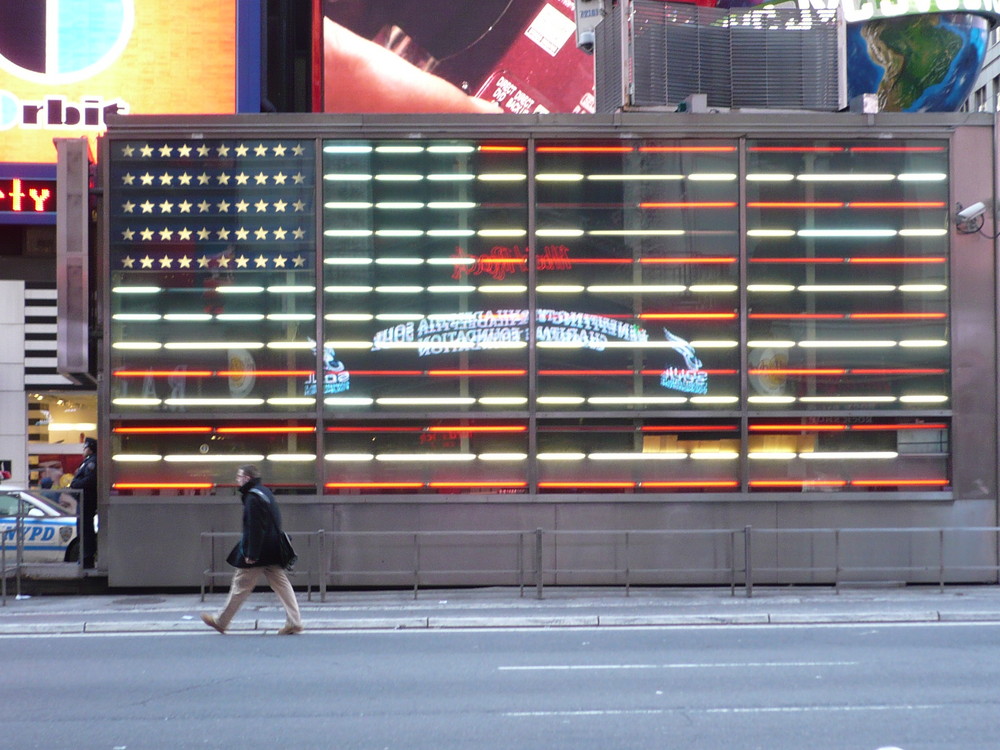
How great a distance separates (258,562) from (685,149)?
8.06m

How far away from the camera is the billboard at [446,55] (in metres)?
35.2

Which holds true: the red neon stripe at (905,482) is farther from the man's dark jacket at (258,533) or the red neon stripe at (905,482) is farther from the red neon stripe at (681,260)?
the man's dark jacket at (258,533)

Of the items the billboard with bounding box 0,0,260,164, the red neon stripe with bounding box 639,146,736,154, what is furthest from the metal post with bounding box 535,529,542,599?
the billboard with bounding box 0,0,260,164

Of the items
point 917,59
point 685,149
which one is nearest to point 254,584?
point 685,149

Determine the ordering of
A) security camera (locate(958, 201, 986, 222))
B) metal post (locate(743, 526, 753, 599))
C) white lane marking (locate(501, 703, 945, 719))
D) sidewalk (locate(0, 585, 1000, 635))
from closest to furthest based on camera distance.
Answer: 1. white lane marking (locate(501, 703, 945, 719))
2. sidewalk (locate(0, 585, 1000, 635))
3. metal post (locate(743, 526, 753, 599))
4. security camera (locate(958, 201, 986, 222))

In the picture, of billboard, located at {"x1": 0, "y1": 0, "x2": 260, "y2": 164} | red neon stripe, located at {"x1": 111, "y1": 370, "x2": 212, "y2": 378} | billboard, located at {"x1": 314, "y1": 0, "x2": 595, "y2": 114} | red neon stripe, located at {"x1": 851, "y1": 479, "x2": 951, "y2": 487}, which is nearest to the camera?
red neon stripe, located at {"x1": 111, "y1": 370, "x2": 212, "y2": 378}

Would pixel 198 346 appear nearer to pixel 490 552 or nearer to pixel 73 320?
pixel 73 320

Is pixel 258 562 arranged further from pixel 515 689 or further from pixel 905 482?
pixel 905 482

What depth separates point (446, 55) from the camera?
3531cm

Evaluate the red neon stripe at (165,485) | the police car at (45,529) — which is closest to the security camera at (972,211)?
the red neon stripe at (165,485)

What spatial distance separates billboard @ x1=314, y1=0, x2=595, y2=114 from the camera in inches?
1384

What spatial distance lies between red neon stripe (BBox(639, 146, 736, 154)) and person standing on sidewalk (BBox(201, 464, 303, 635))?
23.7ft

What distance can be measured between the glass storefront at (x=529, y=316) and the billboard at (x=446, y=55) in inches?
737

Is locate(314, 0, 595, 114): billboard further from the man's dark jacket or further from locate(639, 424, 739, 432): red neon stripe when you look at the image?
the man's dark jacket
